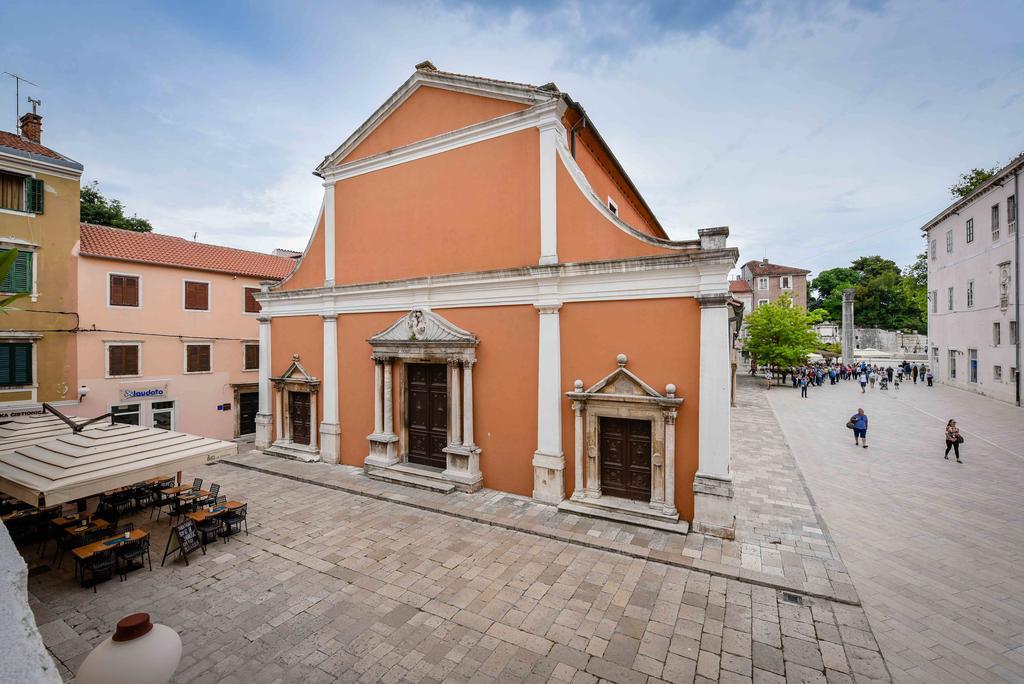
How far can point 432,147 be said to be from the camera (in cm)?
1152

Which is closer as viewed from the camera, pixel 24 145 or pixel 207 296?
pixel 24 145

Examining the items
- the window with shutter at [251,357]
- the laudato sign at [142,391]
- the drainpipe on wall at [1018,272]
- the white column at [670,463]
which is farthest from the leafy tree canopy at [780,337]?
the laudato sign at [142,391]

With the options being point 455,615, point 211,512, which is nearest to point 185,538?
point 211,512

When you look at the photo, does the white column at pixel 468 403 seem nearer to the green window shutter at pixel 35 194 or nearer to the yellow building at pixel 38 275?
the yellow building at pixel 38 275

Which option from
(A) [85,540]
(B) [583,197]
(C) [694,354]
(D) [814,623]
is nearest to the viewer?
(D) [814,623]

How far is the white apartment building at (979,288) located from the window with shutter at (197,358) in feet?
120

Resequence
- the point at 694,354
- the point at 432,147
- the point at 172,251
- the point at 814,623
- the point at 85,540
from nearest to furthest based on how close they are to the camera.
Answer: the point at 814,623 → the point at 85,540 → the point at 694,354 → the point at 432,147 → the point at 172,251

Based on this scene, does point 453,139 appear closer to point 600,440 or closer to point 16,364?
point 600,440

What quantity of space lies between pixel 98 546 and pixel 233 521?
1935 mm

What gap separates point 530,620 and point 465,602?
1.03m

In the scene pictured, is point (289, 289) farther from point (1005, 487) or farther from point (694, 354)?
point (1005, 487)

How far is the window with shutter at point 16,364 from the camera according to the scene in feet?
43.0

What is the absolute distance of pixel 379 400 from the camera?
12.2m

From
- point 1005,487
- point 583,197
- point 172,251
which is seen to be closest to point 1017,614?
point 1005,487
